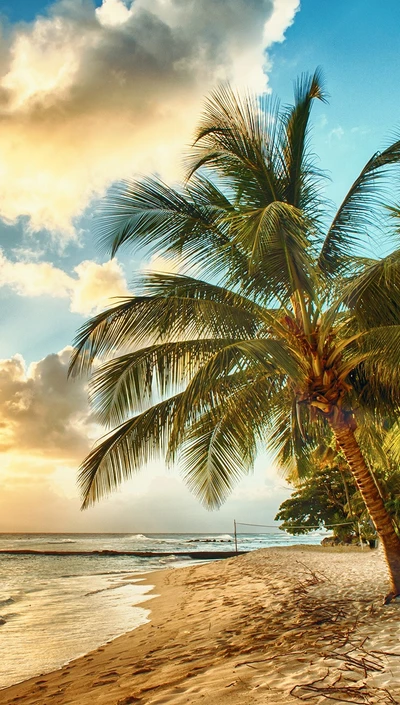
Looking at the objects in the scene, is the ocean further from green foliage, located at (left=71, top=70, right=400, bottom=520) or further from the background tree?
the background tree

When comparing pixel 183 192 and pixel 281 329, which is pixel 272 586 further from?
pixel 183 192

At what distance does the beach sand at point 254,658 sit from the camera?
3.18 m

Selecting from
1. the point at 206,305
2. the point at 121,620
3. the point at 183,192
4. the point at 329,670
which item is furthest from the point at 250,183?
the point at 121,620

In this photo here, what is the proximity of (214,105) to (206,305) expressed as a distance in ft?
9.20

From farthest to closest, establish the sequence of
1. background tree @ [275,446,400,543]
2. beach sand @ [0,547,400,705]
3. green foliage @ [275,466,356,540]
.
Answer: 1. green foliage @ [275,466,356,540]
2. background tree @ [275,446,400,543]
3. beach sand @ [0,547,400,705]

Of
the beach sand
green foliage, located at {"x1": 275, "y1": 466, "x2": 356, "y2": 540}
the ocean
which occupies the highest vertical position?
green foliage, located at {"x1": 275, "y1": 466, "x2": 356, "y2": 540}

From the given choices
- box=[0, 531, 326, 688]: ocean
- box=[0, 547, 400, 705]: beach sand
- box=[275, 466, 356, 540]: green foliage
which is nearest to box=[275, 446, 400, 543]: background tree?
box=[275, 466, 356, 540]: green foliage

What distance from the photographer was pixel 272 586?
376 inches

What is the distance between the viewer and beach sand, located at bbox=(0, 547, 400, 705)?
3184mm

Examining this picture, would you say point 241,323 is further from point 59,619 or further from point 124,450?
point 59,619

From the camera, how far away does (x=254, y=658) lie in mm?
4078

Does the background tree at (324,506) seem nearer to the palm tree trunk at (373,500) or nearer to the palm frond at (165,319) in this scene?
the palm tree trunk at (373,500)

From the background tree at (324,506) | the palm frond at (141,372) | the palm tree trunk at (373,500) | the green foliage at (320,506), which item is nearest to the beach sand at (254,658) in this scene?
the palm tree trunk at (373,500)

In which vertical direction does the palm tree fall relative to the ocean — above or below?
above
